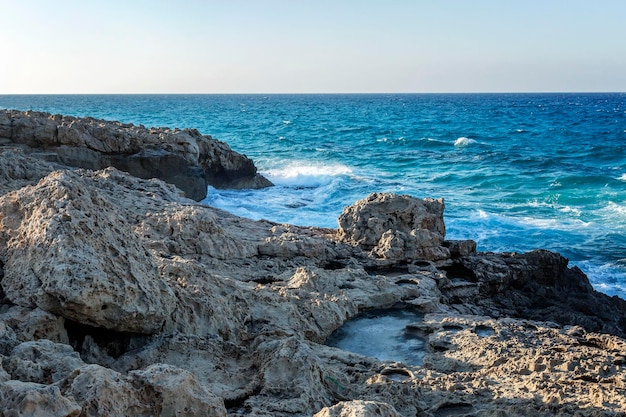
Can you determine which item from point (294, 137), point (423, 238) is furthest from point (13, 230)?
point (294, 137)

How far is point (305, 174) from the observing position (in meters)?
25.4

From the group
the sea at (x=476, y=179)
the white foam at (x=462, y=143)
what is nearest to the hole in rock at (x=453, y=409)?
the sea at (x=476, y=179)

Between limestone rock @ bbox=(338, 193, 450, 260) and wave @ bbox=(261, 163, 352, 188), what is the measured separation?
46.6 ft

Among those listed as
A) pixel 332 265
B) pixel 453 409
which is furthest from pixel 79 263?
pixel 332 265

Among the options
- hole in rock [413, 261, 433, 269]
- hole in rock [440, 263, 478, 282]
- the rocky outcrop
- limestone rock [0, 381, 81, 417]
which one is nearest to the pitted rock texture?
limestone rock [0, 381, 81, 417]

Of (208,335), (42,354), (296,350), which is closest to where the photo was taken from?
(42,354)

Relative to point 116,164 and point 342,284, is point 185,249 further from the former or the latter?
point 116,164

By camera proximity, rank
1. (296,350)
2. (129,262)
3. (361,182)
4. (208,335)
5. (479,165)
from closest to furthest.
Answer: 1. (296,350)
2. (129,262)
3. (208,335)
4. (361,182)
5. (479,165)

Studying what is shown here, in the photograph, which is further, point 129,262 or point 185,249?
point 185,249

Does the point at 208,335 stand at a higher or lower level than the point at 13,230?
lower

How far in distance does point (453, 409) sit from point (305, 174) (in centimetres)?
2157

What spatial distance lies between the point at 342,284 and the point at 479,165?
24.7 meters

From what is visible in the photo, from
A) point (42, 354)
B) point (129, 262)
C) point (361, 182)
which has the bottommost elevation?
point (361, 182)

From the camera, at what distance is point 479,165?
98.5ft
